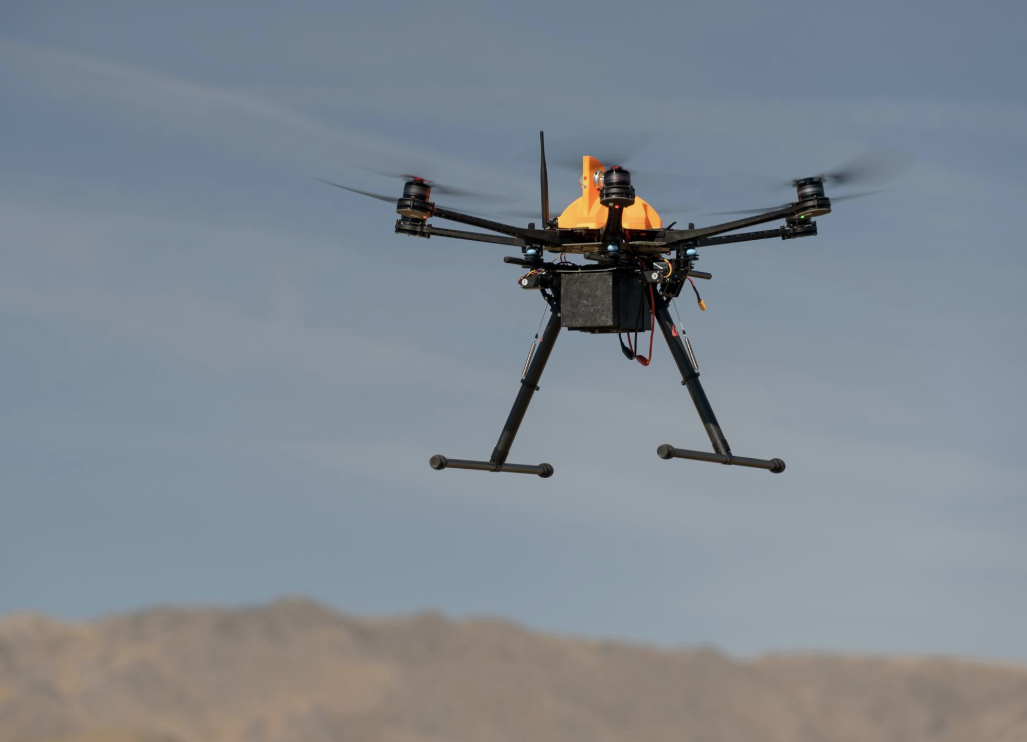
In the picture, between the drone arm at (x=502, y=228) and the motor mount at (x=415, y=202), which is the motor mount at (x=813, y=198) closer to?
the drone arm at (x=502, y=228)

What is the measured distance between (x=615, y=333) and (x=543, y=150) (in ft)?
13.7

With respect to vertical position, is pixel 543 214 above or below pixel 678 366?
above

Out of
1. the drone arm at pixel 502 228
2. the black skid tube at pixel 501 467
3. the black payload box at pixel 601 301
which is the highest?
the drone arm at pixel 502 228

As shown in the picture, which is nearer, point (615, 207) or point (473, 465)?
point (615, 207)

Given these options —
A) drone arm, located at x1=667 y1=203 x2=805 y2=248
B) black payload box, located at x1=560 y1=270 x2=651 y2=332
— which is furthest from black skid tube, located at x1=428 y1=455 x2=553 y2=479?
drone arm, located at x1=667 y1=203 x2=805 y2=248

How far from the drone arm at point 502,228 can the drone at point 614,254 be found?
0.07 ft

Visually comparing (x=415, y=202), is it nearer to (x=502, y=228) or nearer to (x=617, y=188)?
(x=502, y=228)

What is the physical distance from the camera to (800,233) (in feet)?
111

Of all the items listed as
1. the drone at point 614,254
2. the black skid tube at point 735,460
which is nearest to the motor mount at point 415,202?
the drone at point 614,254

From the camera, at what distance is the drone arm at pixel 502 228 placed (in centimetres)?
3341

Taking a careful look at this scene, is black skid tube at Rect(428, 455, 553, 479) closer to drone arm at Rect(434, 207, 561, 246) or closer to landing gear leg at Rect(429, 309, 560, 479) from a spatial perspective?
landing gear leg at Rect(429, 309, 560, 479)

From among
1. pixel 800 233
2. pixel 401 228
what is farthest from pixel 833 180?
pixel 401 228

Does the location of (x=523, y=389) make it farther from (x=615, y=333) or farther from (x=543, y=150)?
(x=543, y=150)

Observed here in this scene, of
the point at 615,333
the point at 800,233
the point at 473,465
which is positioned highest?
the point at 800,233
